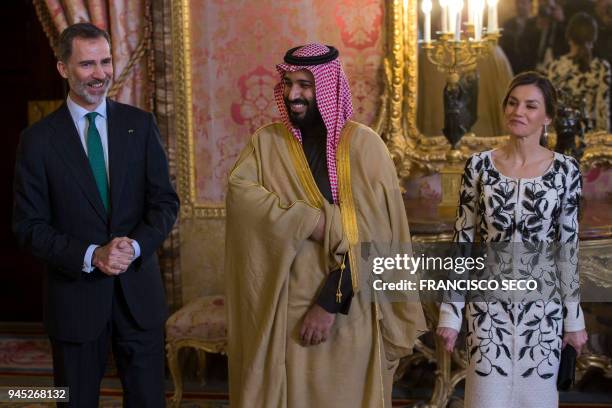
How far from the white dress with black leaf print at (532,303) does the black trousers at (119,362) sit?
1.13 m

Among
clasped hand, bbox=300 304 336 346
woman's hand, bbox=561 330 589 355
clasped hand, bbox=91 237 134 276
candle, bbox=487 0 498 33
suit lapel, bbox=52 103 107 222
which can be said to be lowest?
woman's hand, bbox=561 330 589 355

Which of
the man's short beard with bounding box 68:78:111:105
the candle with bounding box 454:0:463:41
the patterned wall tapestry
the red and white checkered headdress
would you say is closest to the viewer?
the red and white checkered headdress

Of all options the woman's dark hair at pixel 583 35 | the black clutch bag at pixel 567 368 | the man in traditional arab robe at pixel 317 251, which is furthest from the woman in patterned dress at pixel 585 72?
the black clutch bag at pixel 567 368

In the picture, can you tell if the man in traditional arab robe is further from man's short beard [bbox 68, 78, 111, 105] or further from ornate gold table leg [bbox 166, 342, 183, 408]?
ornate gold table leg [bbox 166, 342, 183, 408]

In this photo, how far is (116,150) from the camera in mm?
2652

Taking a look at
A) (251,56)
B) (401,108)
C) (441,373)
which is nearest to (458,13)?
(401,108)

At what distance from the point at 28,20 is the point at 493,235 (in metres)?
4.24

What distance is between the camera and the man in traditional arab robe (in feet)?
8.16

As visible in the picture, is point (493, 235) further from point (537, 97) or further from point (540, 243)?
point (537, 97)

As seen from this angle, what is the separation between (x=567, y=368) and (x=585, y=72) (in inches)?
87.9

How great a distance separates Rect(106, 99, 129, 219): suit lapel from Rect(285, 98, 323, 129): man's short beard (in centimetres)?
59

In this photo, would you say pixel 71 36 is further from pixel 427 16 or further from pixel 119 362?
pixel 427 16

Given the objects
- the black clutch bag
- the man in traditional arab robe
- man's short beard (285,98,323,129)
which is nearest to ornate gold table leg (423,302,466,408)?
the man in traditional arab robe

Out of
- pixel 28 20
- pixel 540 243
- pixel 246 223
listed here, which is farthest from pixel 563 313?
pixel 28 20
